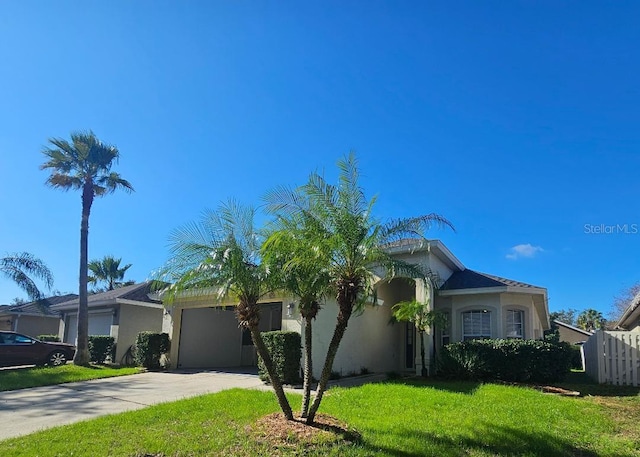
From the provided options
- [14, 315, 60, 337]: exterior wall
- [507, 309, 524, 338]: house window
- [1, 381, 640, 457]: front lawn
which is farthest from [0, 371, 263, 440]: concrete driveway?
[14, 315, 60, 337]: exterior wall

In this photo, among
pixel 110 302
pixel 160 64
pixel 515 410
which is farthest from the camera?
pixel 110 302

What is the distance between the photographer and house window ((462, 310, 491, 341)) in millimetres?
16484

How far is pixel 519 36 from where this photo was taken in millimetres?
11273

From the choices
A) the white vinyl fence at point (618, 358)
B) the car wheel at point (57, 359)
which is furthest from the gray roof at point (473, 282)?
the car wheel at point (57, 359)

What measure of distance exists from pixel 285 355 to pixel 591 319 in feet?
190

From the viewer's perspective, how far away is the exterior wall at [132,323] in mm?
21500

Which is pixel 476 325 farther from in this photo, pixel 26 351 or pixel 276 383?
pixel 26 351

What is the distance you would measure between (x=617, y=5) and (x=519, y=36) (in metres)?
2.09

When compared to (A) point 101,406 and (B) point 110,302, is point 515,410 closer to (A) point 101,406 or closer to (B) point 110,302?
(A) point 101,406

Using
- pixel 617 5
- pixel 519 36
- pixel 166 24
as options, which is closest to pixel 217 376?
pixel 166 24

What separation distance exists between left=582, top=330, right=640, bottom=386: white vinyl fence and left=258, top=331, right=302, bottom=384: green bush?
9586 mm

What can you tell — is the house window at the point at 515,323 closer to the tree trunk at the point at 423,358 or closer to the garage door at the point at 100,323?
the tree trunk at the point at 423,358

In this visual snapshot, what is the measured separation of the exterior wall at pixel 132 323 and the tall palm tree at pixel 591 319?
53.0 m

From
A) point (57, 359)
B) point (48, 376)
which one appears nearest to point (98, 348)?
point (57, 359)
